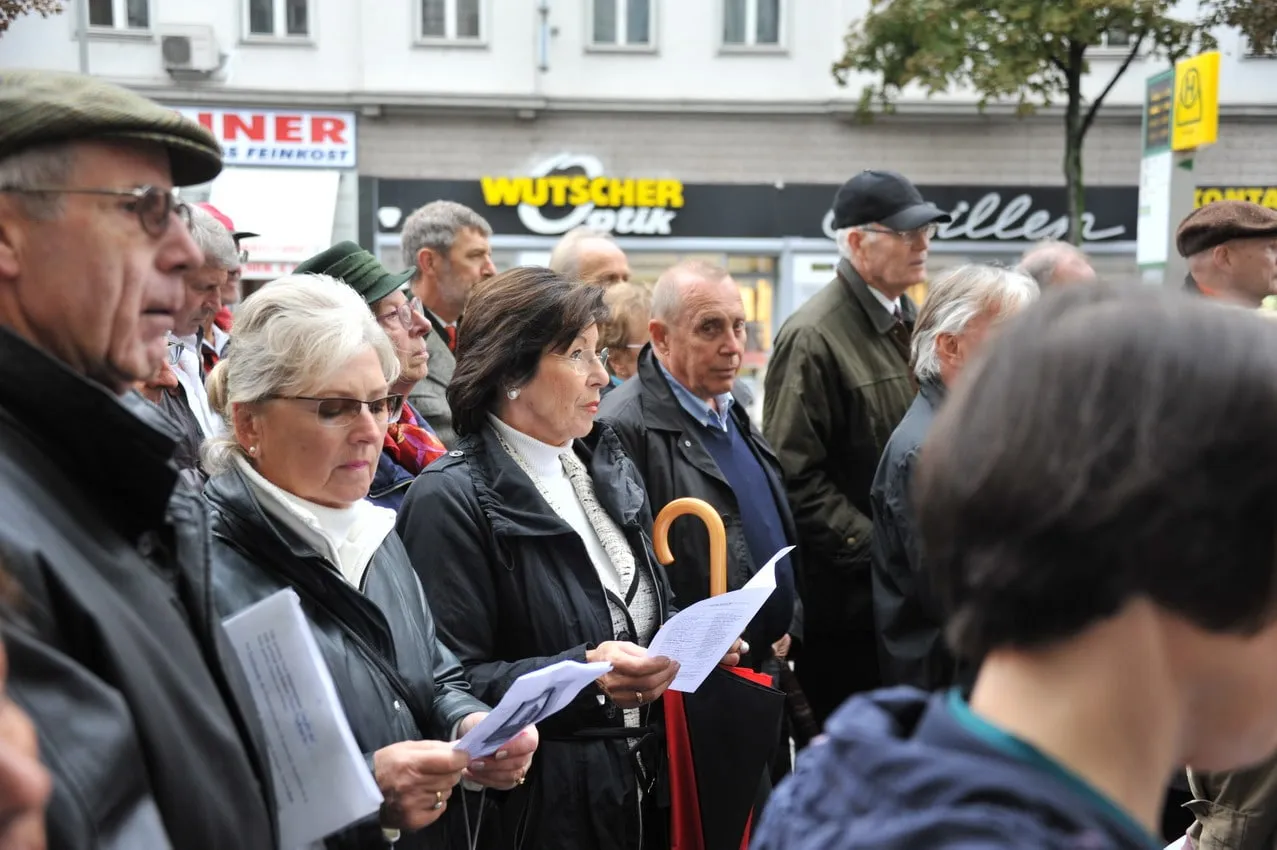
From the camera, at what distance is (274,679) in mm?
2109


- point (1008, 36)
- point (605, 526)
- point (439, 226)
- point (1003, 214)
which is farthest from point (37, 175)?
point (1003, 214)

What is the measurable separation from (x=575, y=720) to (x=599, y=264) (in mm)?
3580

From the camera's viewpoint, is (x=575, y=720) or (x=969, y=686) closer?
(x=969, y=686)

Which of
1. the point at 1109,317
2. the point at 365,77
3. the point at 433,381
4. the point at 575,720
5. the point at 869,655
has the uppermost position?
the point at 365,77

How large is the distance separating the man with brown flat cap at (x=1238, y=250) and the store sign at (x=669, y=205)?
13578mm

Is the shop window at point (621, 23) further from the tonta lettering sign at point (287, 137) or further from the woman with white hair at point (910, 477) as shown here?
the woman with white hair at point (910, 477)

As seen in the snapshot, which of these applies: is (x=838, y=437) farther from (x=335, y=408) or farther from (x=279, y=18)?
(x=279, y=18)


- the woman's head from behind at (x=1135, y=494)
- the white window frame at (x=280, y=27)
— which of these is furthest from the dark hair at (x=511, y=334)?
the white window frame at (x=280, y=27)

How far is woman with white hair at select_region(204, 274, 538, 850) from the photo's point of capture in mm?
2484

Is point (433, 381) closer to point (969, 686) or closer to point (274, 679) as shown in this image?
point (274, 679)

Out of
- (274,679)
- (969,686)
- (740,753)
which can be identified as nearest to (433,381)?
(740,753)

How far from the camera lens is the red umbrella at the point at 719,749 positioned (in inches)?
137

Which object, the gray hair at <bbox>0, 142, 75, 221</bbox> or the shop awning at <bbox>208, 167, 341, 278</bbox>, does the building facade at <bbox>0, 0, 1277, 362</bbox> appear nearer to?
the shop awning at <bbox>208, 167, 341, 278</bbox>

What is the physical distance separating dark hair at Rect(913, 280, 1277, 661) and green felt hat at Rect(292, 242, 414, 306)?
137 inches
